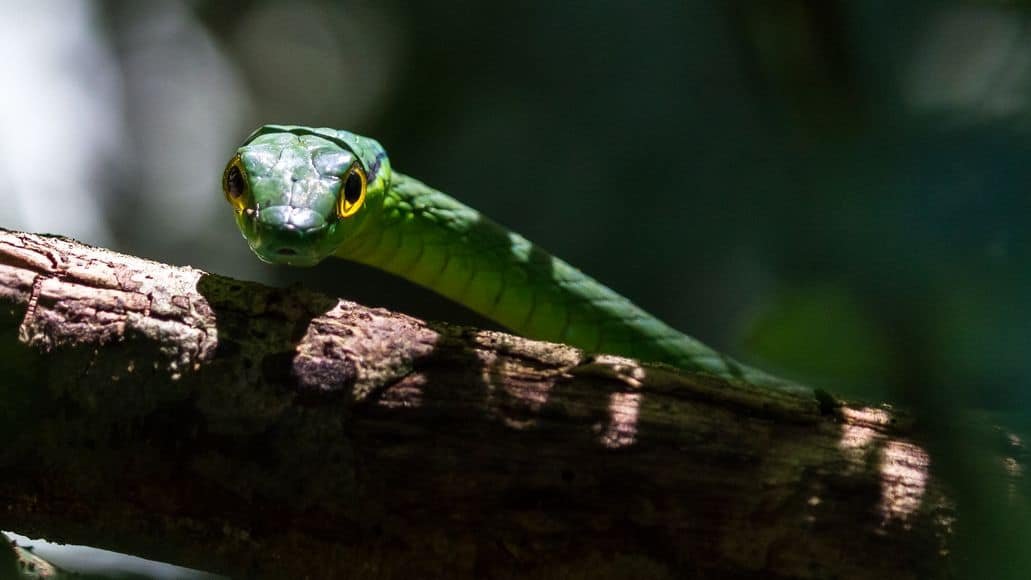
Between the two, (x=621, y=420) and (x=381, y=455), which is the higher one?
(x=621, y=420)

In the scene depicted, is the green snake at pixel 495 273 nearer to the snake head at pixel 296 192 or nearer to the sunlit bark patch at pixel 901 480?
the snake head at pixel 296 192

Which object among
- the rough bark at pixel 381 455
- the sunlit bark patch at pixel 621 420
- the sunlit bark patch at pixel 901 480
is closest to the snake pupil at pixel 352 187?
the rough bark at pixel 381 455

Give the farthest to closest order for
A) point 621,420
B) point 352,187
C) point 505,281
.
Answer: point 505,281
point 352,187
point 621,420

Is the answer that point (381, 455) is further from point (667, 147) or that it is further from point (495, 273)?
point (667, 147)

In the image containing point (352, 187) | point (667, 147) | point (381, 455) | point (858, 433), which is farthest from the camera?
point (667, 147)

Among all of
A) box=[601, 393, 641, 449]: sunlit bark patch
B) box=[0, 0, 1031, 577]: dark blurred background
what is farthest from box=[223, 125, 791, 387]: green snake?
box=[601, 393, 641, 449]: sunlit bark patch

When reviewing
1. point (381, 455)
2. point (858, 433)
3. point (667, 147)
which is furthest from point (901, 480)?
point (667, 147)
